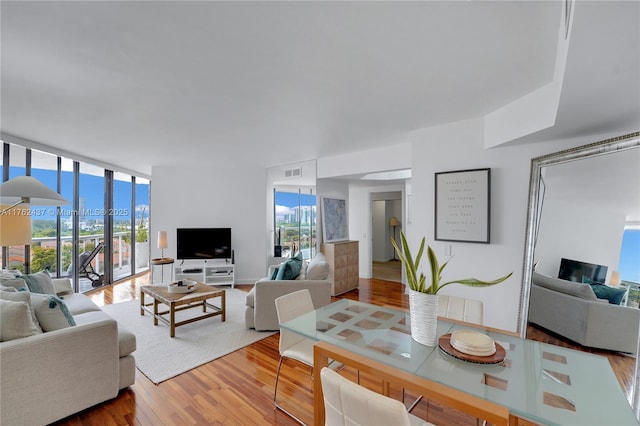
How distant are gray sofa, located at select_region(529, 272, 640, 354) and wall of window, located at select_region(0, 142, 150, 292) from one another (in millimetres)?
6225

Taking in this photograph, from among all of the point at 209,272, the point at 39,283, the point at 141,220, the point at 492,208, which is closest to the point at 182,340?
the point at 39,283

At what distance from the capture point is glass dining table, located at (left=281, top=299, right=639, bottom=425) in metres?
1.07

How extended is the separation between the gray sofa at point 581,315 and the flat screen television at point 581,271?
0.05 meters

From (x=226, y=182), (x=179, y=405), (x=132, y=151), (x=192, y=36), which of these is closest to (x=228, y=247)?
(x=226, y=182)

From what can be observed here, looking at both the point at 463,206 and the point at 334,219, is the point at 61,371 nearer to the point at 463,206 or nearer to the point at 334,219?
the point at 463,206

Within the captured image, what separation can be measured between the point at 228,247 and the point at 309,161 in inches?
102

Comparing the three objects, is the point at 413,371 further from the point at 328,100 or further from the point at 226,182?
the point at 226,182

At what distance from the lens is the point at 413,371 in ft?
4.34

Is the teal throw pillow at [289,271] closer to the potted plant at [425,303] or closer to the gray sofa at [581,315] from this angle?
the potted plant at [425,303]

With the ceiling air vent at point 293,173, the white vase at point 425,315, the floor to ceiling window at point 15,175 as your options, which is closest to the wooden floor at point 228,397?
the white vase at point 425,315

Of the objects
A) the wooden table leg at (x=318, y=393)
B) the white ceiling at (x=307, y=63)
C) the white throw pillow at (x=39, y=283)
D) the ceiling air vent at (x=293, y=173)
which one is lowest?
the wooden table leg at (x=318, y=393)

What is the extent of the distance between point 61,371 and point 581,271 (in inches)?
150

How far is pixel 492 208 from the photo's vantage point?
2842 mm

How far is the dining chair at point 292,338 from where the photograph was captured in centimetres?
205
